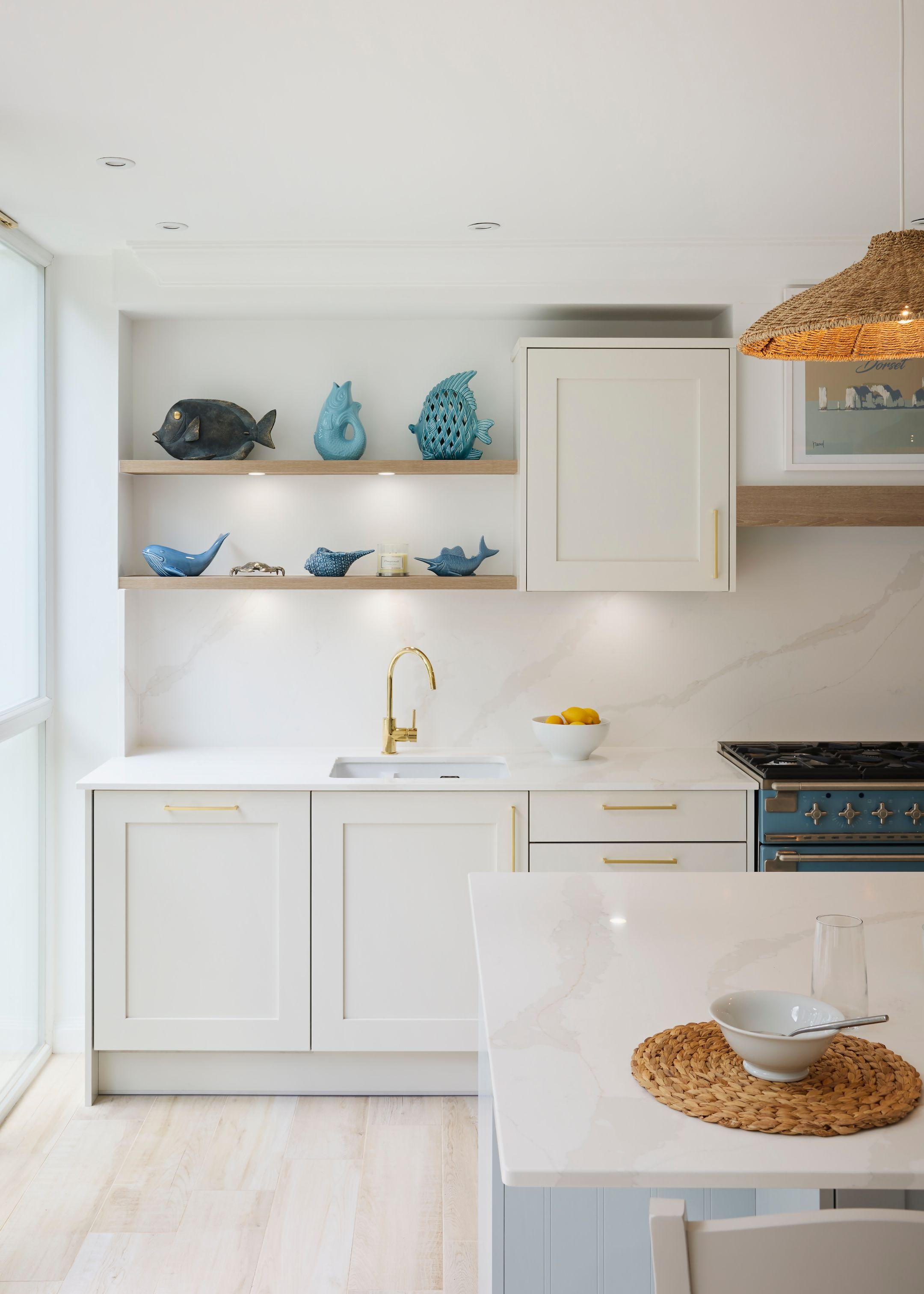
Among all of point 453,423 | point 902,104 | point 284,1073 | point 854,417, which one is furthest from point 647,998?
point 854,417

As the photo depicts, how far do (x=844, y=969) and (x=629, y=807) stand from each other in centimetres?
175

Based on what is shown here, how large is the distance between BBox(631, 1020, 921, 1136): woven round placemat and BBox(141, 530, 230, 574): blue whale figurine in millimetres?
2393

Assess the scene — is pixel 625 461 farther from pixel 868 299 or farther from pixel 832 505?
pixel 868 299

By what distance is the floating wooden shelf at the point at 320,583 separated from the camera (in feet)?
10.7

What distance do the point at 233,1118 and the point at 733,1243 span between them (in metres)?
2.46

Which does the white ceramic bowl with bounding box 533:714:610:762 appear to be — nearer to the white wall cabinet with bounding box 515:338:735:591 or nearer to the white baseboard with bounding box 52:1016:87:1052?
the white wall cabinet with bounding box 515:338:735:591

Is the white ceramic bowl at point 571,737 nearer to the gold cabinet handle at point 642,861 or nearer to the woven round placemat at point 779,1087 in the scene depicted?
the gold cabinet handle at point 642,861

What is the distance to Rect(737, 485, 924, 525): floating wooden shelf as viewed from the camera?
10.4 feet

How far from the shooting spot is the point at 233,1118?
2.93 metres

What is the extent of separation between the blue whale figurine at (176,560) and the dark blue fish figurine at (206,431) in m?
0.28

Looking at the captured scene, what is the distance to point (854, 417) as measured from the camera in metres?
3.21

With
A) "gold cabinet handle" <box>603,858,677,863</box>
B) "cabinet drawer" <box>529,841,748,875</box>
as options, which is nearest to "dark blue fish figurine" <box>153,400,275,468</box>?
"cabinet drawer" <box>529,841,748,875</box>

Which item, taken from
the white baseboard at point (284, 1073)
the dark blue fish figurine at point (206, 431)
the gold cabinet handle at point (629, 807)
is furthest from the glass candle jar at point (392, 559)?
the white baseboard at point (284, 1073)

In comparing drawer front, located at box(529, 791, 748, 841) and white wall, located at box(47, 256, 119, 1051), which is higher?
white wall, located at box(47, 256, 119, 1051)
